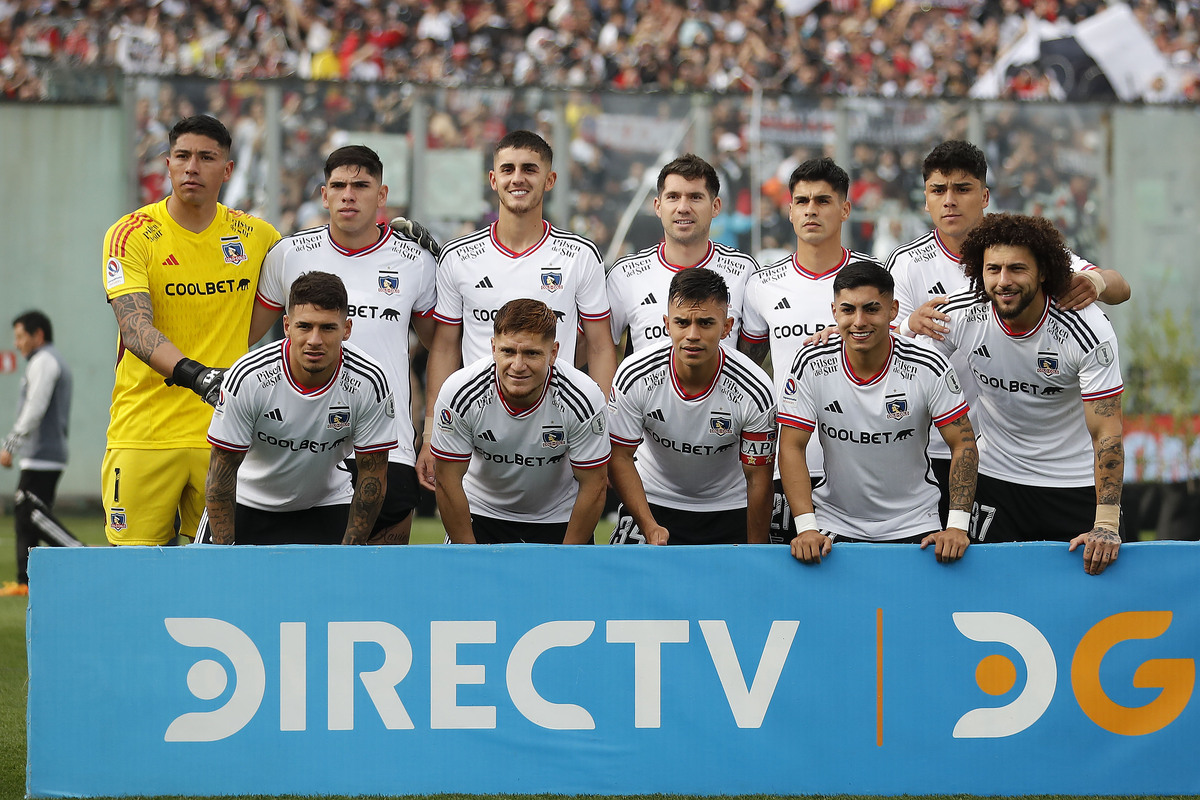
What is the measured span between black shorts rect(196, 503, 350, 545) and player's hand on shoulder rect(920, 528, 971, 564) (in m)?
2.71

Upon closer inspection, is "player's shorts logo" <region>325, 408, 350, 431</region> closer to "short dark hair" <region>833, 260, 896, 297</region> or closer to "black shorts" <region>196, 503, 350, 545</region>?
"black shorts" <region>196, 503, 350, 545</region>

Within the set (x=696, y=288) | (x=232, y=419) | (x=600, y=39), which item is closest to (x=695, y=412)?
(x=696, y=288)

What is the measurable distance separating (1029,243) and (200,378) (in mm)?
3475

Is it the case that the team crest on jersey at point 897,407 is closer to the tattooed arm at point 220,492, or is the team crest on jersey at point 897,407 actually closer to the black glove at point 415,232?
the black glove at point 415,232

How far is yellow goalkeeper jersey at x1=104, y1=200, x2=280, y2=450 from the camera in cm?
566

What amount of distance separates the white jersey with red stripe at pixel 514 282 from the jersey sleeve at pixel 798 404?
1220mm

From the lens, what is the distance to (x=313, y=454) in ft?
18.0

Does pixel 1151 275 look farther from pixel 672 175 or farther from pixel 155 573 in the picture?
pixel 155 573

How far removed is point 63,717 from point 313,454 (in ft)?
4.90

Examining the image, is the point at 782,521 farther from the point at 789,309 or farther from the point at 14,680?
the point at 14,680

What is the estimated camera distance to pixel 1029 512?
18.9 ft

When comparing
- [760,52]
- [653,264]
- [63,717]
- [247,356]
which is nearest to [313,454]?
[247,356]

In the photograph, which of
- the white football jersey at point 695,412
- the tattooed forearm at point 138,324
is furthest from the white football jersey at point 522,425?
the tattooed forearm at point 138,324

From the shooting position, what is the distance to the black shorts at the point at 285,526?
5.85 metres
